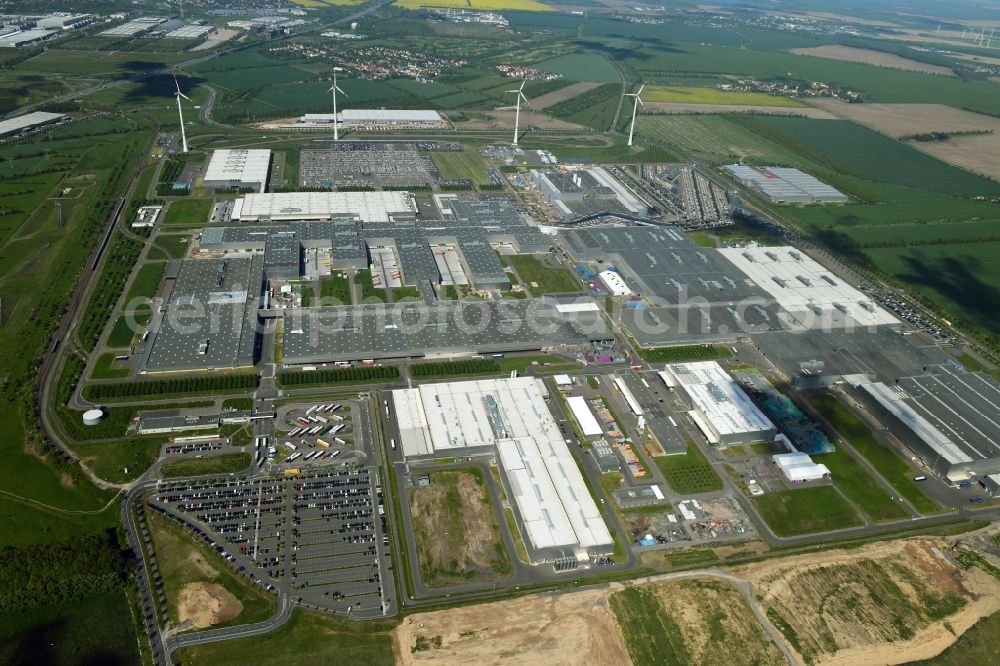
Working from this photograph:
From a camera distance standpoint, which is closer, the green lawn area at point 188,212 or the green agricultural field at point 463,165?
the green lawn area at point 188,212

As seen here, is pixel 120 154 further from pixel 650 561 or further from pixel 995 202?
pixel 995 202

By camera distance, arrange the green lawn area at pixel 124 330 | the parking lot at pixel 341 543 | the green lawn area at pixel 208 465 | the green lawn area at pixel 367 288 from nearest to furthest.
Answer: the parking lot at pixel 341 543
the green lawn area at pixel 208 465
the green lawn area at pixel 124 330
the green lawn area at pixel 367 288

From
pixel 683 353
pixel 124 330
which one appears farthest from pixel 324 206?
pixel 683 353

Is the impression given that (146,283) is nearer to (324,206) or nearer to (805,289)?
(324,206)

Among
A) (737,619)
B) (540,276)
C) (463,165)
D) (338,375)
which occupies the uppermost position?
(463,165)

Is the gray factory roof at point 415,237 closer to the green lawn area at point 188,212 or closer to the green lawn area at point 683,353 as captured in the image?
the green lawn area at point 188,212

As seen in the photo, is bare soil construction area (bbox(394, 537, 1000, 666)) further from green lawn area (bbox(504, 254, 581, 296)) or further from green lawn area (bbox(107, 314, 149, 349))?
green lawn area (bbox(107, 314, 149, 349))

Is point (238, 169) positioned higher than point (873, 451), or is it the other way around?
point (238, 169)

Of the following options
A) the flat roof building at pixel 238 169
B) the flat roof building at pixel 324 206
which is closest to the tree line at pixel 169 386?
the flat roof building at pixel 324 206
